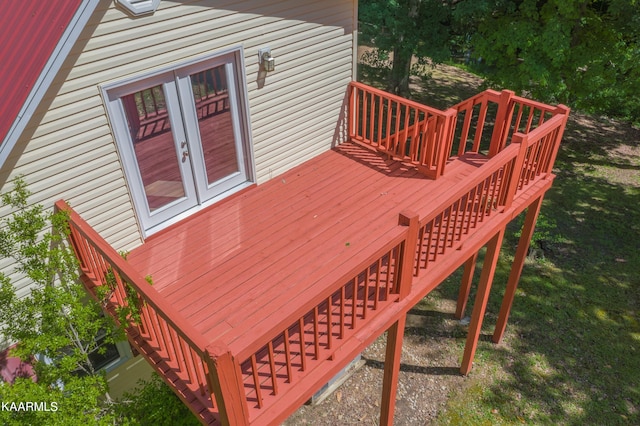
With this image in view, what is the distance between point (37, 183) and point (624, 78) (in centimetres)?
1199

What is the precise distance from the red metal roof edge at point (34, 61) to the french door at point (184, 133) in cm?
76

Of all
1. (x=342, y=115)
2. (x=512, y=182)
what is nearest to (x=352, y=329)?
(x=512, y=182)

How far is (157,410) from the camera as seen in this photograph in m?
5.02

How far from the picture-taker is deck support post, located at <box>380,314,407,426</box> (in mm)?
5352

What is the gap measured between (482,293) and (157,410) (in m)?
4.80

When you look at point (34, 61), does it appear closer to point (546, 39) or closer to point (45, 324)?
point (45, 324)

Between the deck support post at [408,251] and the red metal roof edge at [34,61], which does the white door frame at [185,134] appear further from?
the deck support post at [408,251]

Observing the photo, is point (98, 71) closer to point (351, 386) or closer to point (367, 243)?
point (367, 243)

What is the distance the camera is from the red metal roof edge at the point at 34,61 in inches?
157

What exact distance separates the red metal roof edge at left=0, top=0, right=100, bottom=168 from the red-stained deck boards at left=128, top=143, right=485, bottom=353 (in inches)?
84.1

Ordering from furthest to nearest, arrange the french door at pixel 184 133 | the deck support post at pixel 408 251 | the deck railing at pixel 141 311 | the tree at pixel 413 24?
the tree at pixel 413 24, the french door at pixel 184 133, the deck support post at pixel 408 251, the deck railing at pixel 141 311

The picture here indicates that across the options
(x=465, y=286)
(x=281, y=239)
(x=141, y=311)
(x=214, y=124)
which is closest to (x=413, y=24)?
(x=465, y=286)

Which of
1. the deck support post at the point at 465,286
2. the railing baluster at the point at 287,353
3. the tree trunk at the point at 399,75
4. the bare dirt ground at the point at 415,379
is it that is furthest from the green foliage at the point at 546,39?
the railing baluster at the point at 287,353

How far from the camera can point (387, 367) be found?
5.79 metres
